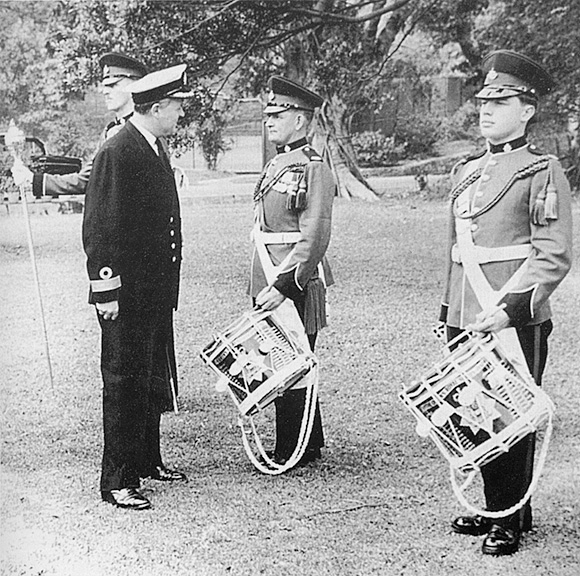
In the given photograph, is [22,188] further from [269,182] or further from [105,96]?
[269,182]

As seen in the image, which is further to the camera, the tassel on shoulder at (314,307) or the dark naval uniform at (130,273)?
the tassel on shoulder at (314,307)

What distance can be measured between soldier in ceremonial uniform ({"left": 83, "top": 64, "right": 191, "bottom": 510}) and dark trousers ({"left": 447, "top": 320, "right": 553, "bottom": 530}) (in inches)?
39.4

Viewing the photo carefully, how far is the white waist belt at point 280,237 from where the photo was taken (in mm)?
3016

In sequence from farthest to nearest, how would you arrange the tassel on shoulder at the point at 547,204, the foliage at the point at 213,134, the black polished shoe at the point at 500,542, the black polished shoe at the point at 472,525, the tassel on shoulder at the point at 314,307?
the tassel on shoulder at the point at 314,307
the foliage at the point at 213,134
the black polished shoe at the point at 472,525
the black polished shoe at the point at 500,542
the tassel on shoulder at the point at 547,204

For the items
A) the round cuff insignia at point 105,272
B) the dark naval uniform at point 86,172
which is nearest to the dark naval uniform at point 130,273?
the round cuff insignia at point 105,272

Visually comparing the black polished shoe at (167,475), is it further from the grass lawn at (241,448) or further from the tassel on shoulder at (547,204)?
the tassel on shoulder at (547,204)

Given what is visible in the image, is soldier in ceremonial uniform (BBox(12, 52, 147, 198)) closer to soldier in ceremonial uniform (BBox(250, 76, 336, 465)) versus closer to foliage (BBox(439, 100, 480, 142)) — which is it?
soldier in ceremonial uniform (BBox(250, 76, 336, 465))

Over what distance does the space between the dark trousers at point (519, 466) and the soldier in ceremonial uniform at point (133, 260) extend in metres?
1.00

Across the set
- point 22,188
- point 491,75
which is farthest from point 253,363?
point 491,75

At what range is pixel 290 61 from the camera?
3.10m

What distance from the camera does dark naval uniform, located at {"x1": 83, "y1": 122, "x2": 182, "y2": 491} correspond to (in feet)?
8.82

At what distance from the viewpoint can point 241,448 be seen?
320 cm

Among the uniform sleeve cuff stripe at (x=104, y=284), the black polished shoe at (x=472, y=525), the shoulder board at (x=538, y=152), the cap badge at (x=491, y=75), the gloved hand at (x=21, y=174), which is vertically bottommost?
the black polished shoe at (x=472, y=525)

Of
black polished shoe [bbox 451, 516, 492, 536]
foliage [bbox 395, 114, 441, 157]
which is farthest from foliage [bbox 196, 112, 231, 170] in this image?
black polished shoe [bbox 451, 516, 492, 536]
